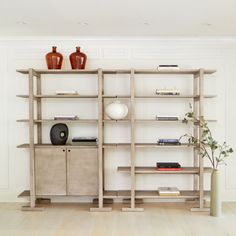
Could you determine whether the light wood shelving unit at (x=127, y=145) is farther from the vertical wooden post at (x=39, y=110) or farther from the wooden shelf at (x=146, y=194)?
the vertical wooden post at (x=39, y=110)

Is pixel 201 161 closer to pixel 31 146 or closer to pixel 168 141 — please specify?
pixel 168 141

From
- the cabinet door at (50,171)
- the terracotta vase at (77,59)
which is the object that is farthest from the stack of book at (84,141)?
the terracotta vase at (77,59)

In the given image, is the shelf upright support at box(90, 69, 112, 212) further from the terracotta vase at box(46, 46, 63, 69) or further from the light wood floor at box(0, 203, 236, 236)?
the terracotta vase at box(46, 46, 63, 69)

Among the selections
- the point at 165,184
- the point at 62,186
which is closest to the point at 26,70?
the point at 62,186

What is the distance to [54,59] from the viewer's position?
4.52 metres

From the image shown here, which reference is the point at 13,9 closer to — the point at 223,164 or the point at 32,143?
the point at 32,143

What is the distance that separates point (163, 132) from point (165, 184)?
0.82m

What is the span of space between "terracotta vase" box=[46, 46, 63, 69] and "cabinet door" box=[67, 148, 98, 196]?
4.15ft

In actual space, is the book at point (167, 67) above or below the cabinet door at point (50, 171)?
above

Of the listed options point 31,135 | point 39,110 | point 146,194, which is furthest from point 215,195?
point 39,110

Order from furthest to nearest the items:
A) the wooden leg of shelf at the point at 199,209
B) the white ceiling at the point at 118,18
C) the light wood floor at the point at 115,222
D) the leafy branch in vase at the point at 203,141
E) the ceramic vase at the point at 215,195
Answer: the wooden leg of shelf at the point at 199,209
the leafy branch in vase at the point at 203,141
the ceramic vase at the point at 215,195
the light wood floor at the point at 115,222
the white ceiling at the point at 118,18

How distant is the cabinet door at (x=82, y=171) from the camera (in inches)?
175

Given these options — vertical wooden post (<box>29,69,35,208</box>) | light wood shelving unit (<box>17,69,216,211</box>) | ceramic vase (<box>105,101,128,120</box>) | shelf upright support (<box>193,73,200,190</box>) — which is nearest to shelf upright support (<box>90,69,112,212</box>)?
light wood shelving unit (<box>17,69,216,211</box>)

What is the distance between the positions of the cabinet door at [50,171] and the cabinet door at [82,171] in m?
0.09
